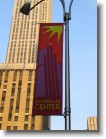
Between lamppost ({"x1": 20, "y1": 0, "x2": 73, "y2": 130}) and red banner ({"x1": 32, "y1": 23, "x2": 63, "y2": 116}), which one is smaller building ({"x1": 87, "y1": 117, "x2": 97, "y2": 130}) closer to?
lamppost ({"x1": 20, "y1": 0, "x2": 73, "y2": 130})

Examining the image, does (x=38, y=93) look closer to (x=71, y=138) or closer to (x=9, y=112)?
(x=71, y=138)

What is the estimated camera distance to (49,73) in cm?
850

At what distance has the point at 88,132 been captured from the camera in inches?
188

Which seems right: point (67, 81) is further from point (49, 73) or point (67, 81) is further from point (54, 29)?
point (54, 29)

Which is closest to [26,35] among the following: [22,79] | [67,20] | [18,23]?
[18,23]

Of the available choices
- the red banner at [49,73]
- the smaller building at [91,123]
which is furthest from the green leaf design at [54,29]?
the smaller building at [91,123]

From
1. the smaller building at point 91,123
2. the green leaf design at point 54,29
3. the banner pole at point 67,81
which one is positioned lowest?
the banner pole at point 67,81

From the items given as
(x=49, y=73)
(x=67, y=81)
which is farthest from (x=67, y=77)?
(x=49, y=73)

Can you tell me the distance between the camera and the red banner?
8219 millimetres

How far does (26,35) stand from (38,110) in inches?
6666

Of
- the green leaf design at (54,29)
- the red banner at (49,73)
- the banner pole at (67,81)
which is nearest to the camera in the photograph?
the banner pole at (67,81)

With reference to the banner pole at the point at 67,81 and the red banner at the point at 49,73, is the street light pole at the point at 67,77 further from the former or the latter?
the red banner at the point at 49,73

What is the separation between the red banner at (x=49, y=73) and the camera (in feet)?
27.0

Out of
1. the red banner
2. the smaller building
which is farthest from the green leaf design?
the smaller building
